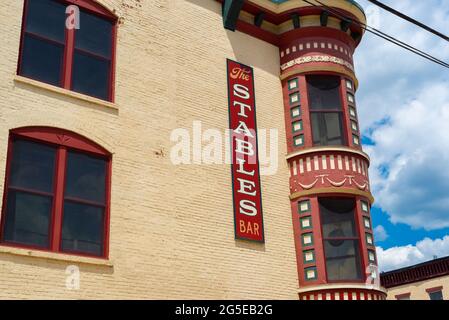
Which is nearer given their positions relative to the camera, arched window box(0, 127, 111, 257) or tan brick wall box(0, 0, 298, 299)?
arched window box(0, 127, 111, 257)

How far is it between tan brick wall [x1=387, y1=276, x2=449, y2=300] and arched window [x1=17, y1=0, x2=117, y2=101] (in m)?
24.4

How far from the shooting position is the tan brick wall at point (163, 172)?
11.7 meters

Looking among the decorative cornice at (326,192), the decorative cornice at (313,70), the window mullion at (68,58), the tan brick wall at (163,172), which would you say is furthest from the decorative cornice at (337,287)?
the window mullion at (68,58)

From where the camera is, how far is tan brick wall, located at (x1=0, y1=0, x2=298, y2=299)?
11.7 meters

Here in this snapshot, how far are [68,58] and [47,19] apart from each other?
1.05 metres

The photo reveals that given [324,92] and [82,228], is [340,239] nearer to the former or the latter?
[324,92]

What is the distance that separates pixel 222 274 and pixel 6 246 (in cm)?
511

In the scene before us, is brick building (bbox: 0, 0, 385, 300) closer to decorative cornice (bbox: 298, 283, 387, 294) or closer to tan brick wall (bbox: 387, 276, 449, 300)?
decorative cornice (bbox: 298, 283, 387, 294)

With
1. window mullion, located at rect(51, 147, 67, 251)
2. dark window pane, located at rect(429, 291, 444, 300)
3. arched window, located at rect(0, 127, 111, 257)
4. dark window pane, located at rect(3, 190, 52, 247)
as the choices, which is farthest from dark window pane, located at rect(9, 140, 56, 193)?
dark window pane, located at rect(429, 291, 444, 300)

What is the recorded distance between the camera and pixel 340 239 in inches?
595

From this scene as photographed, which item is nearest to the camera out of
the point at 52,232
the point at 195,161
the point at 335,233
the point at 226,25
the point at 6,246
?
the point at 6,246
